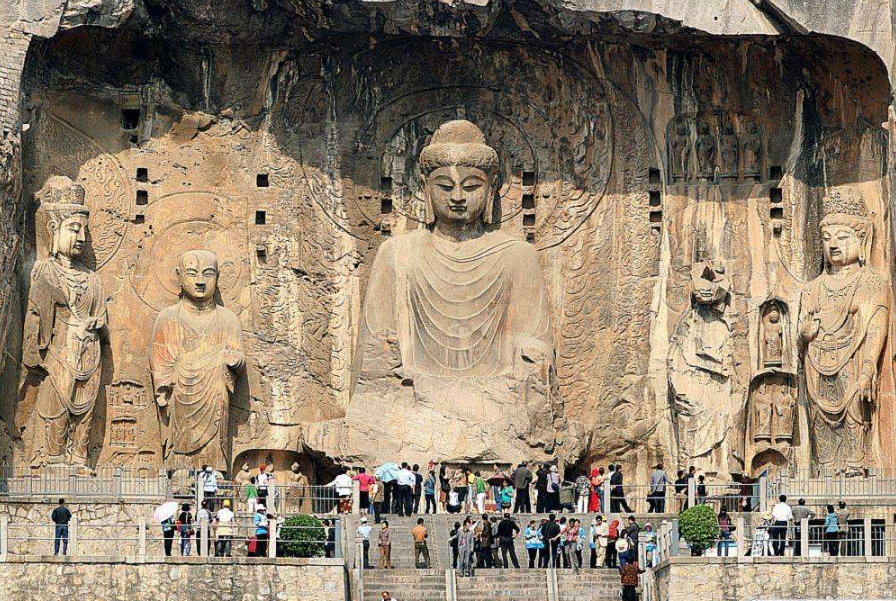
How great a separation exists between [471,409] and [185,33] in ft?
23.7

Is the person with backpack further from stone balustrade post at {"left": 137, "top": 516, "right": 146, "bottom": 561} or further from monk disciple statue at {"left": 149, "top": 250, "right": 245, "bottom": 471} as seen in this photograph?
monk disciple statue at {"left": 149, "top": 250, "right": 245, "bottom": 471}

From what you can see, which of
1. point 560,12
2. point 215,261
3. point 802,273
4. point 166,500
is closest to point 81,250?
point 215,261

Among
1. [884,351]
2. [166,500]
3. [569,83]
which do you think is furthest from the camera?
[569,83]

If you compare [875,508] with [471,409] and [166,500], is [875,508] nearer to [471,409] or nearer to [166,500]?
[471,409]

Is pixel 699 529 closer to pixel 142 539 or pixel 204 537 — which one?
pixel 204 537

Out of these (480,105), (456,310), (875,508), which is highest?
(480,105)

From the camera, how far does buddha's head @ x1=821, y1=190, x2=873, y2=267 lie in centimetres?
4094

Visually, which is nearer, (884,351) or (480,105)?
(884,351)

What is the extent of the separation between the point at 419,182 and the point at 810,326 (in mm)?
6804

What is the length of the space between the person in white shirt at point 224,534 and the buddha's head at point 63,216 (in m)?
6.68

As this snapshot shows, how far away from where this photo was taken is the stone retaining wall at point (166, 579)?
1379 inches

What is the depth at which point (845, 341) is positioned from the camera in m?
40.6

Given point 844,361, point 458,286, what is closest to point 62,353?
point 458,286

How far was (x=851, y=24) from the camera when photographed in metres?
40.2
